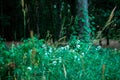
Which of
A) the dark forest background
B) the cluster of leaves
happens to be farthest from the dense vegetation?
the dark forest background

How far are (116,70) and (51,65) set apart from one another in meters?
0.86

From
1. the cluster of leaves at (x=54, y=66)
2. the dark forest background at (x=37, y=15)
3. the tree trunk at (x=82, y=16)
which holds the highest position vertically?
the dark forest background at (x=37, y=15)

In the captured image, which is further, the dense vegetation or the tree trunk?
the tree trunk

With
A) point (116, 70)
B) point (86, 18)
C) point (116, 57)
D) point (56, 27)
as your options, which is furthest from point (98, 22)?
point (116, 70)

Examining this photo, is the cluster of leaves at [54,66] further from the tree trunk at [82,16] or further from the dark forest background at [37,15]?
the dark forest background at [37,15]

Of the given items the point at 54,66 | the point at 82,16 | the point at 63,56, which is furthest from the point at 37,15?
the point at 54,66

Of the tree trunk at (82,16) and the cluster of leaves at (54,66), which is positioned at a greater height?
the tree trunk at (82,16)

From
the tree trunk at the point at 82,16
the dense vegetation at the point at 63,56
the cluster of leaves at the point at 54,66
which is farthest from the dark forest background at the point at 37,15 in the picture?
the cluster of leaves at the point at 54,66

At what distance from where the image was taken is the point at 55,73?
4133 mm

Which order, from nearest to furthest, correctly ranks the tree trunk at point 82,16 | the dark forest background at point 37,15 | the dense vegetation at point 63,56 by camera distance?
the dense vegetation at point 63,56
the tree trunk at point 82,16
the dark forest background at point 37,15

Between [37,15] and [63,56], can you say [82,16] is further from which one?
[37,15]

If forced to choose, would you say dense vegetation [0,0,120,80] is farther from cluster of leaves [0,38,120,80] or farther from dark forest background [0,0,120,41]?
dark forest background [0,0,120,41]

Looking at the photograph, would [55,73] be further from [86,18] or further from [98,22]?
[98,22]

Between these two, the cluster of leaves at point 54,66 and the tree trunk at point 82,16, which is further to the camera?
the tree trunk at point 82,16
